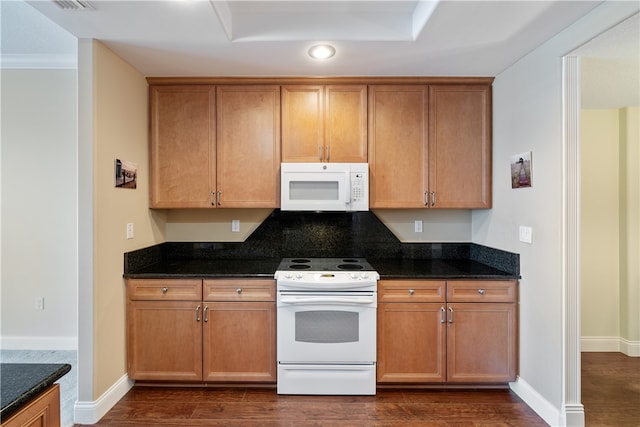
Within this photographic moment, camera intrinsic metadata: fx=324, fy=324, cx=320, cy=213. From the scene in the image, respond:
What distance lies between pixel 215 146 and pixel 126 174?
0.70 metres

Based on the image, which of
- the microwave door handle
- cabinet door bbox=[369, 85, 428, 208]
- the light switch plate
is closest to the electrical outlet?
the light switch plate

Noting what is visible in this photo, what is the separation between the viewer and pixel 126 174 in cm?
240

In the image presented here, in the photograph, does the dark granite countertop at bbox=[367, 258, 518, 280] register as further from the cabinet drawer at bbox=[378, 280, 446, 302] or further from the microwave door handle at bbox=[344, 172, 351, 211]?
the microwave door handle at bbox=[344, 172, 351, 211]

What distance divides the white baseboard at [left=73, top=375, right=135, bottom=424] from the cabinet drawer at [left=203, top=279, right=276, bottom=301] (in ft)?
2.80

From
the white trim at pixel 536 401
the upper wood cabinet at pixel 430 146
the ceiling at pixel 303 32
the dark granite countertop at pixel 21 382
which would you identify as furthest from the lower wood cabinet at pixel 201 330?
the white trim at pixel 536 401

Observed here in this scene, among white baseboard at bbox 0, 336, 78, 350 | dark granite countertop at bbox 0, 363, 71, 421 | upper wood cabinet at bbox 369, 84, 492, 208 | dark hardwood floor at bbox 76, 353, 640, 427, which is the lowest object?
dark hardwood floor at bbox 76, 353, 640, 427

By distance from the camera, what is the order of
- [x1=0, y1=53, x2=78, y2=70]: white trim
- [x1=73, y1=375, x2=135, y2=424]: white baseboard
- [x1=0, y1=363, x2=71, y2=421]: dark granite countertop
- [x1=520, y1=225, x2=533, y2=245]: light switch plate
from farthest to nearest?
[x1=0, y1=53, x2=78, y2=70]: white trim → [x1=520, y1=225, x2=533, y2=245]: light switch plate → [x1=73, y1=375, x2=135, y2=424]: white baseboard → [x1=0, y1=363, x2=71, y2=421]: dark granite countertop

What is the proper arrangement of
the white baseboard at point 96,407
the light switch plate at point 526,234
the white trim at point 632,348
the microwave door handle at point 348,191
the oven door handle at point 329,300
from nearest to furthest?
the white baseboard at point 96,407, the light switch plate at point 526,234, the oven door handle at point 329,300, the microwave door handle at point 348,191, the white trim at point 632,348

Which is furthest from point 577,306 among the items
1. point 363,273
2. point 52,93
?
point 52,93

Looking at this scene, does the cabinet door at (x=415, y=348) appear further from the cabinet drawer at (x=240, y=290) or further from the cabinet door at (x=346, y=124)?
the cabinet door at (x=346, y=124)

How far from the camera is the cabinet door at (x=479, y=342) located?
239 cm

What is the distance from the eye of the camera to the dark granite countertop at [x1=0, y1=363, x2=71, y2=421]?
0.80m

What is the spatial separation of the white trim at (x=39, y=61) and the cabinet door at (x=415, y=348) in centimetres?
350

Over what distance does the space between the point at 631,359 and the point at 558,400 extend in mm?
1638
